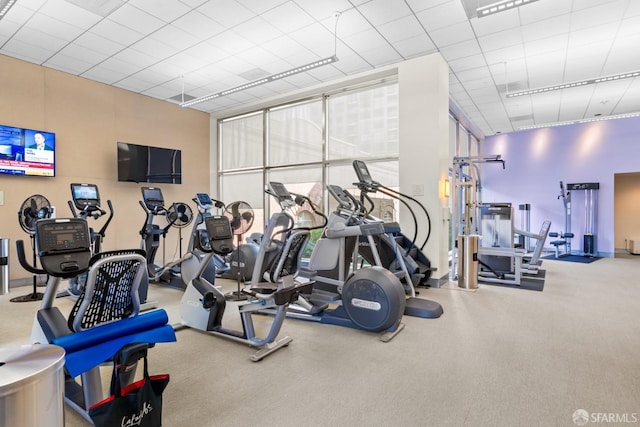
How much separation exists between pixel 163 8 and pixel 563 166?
34.0 feet

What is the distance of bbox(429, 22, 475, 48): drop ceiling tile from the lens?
4555mm

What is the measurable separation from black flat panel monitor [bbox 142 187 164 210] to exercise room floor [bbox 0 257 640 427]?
6.11ft

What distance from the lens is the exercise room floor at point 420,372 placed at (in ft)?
6.66

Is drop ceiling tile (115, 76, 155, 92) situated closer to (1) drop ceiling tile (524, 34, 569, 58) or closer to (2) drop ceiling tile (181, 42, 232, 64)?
(2) drop ceiling tile (181, 42, 232, 64)

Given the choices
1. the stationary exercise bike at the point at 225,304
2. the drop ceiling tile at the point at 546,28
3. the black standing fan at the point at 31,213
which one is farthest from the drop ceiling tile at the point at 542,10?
the black standing fan at the point at 31,213

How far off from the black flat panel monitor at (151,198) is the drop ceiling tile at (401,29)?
406 cm

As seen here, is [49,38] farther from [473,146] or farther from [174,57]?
[473,146]

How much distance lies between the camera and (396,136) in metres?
6.13

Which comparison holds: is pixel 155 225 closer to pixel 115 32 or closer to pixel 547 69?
pixel 115 32

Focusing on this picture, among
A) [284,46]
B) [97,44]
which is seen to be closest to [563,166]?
[284,46]

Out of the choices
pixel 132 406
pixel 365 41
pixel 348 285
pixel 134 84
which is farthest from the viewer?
pixel 134 84

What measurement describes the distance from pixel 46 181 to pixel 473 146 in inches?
407

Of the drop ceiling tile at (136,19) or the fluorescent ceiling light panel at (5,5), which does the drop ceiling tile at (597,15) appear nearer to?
the drop ceiling tile at (136,19)

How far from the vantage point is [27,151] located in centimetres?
546
